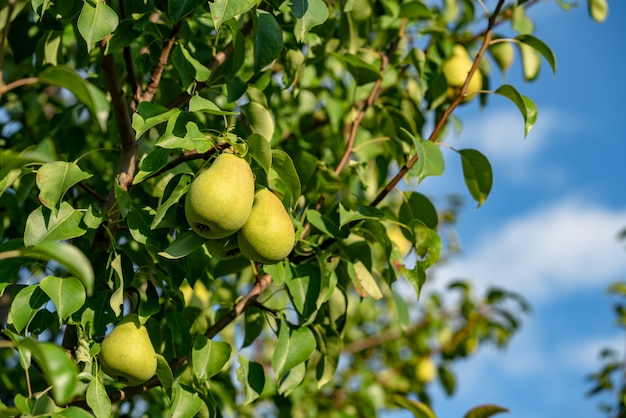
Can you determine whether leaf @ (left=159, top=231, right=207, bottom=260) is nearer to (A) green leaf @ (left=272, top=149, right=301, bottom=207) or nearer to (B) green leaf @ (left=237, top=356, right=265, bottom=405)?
(A) green leaf @ (left=272, top=149, right=301, bottom=207)

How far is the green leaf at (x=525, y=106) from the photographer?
186cm

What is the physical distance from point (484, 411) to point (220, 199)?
37.4 inches

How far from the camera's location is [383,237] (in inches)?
77.2

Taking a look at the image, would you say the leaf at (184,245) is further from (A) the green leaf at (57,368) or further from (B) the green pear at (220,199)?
(A) the green leaf at (57,368)

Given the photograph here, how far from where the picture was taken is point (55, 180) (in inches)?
61.9

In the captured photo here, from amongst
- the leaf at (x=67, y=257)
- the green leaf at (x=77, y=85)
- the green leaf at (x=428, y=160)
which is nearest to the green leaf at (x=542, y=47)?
the green leaf at (x=428, y=160)

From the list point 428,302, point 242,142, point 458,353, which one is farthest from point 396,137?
point 428,302

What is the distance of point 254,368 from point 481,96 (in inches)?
48.1

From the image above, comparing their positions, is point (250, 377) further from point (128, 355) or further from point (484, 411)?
point (484, 411)

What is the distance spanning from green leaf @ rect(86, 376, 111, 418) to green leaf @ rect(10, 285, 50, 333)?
0.18 m

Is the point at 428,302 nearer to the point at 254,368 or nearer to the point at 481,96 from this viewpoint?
the point at 481,96

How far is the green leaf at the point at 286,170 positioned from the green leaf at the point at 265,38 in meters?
0.25

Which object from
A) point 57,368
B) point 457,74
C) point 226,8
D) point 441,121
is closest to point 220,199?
point 226,8

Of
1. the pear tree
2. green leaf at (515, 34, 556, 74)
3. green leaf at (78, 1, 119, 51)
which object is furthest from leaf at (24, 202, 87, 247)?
green leaf at (515, 34, 556, 74)
